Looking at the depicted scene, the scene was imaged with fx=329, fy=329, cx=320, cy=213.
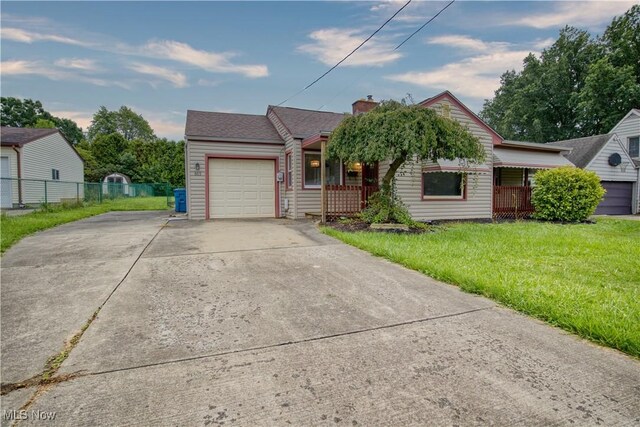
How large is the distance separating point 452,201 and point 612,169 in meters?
10.8

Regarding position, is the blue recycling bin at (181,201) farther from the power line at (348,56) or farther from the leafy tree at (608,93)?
the leafy tree at (608,93)

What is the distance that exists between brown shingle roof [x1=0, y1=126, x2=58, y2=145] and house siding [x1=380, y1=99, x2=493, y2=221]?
18183 millimetres

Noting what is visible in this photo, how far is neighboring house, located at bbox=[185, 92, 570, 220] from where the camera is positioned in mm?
10500

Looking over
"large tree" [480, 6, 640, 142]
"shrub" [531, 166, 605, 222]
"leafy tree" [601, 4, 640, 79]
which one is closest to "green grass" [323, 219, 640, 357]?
"shrub" [531, 166, 605, 222]

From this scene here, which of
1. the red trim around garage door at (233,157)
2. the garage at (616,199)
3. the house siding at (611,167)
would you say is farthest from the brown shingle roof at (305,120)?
the garage at (616,199)

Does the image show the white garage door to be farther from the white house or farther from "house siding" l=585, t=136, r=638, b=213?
"house siding" l=585, t=136, r=638, b=213

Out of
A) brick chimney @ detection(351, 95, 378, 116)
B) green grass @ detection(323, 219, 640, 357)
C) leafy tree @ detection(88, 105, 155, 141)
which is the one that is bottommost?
green grass @ detection(323, 219, 640, 357)

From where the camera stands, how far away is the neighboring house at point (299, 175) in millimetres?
10500

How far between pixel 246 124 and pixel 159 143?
30.9 meters

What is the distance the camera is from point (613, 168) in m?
16.0

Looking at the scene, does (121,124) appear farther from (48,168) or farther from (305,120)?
(305,120)

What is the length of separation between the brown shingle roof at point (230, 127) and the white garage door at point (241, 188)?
2.65 ft

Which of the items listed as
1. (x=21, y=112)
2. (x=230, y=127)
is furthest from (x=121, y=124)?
(x=230, y=127)

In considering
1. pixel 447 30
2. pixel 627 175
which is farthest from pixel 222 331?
pixel 627 175
